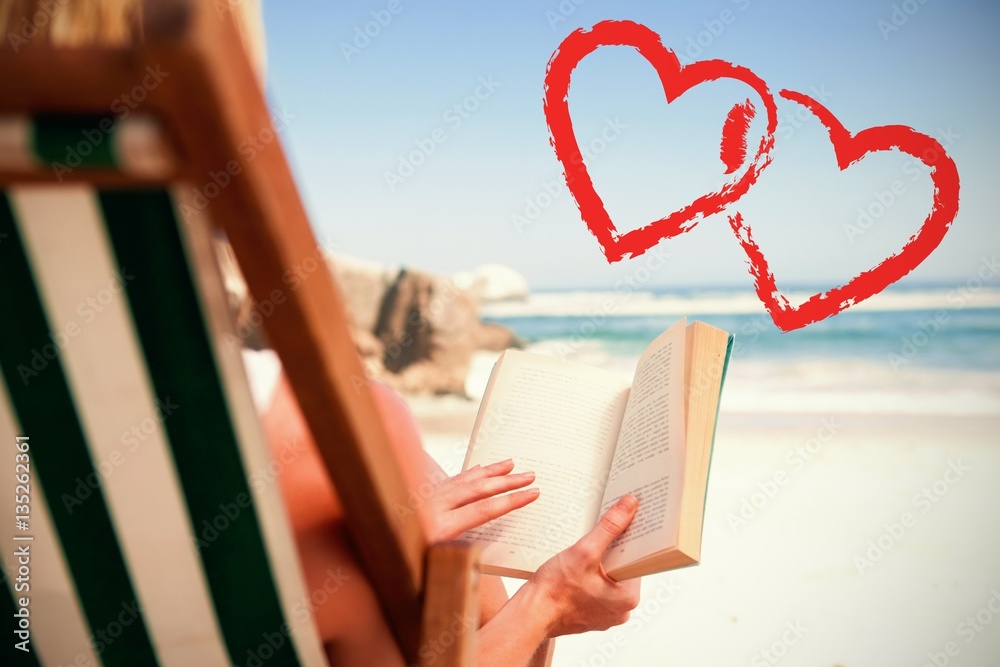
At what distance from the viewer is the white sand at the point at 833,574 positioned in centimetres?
220

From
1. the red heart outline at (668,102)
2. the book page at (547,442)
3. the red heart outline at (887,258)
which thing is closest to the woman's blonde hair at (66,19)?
the book page at (547,442)

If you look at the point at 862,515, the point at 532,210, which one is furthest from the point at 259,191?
the point at 532,210

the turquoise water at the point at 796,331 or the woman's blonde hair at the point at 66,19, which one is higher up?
the woman's blonde hair at the point at 66,19

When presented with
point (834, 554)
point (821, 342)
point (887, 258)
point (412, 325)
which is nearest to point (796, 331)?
point (821, 342)

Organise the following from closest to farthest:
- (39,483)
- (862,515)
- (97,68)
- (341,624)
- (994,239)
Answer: (97,68)
(39,483)
(341,624)
(862,515)
(994,239)

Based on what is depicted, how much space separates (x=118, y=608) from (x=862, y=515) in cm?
316

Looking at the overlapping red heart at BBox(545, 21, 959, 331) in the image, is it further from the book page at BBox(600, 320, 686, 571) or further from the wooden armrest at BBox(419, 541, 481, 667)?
the wooden armrest at BBox(419, 541, 481, 667)

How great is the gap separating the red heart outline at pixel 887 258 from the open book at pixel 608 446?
10.1 metres

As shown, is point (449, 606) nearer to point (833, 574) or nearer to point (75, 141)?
point (75, 141)

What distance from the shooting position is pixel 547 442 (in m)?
1.22

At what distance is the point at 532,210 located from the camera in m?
17.5

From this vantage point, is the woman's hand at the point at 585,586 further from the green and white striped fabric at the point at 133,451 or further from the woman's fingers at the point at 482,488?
the green and white striped fabric at the point at 133,451

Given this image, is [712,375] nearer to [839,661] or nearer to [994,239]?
[839,661]

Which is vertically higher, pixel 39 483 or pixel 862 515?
pixel 39 483
